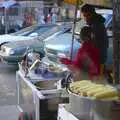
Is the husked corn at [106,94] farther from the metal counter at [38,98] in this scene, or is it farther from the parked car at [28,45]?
the parked car at [28,45]

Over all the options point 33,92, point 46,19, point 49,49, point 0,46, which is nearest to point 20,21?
point 46,19

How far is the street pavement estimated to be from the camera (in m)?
7.99

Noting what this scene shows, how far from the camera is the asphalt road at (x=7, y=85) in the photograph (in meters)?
9.33

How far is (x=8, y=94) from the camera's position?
32.8 feet

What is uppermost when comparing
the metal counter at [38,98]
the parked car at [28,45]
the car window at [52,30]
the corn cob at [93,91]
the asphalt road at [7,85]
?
the corn cob at [93,91]

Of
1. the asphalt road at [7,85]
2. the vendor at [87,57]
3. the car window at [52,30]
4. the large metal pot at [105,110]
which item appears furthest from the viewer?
the car window at [52,30]

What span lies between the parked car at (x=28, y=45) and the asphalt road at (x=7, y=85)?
459 millimetres

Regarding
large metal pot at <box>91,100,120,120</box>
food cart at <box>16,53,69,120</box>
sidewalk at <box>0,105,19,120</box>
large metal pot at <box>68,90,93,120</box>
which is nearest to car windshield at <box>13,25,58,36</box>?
sidewalk at <box>0,105,19,120</box>

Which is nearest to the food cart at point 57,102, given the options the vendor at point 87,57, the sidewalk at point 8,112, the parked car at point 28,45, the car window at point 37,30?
the vendor at point 87,57

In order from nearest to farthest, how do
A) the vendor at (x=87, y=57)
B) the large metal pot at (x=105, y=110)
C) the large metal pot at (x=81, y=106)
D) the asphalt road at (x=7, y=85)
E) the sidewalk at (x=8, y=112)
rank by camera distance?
1. the large metal pot at (x=105, y=110)
2. the large metal pot at (x=81, y=106)
3. the vendor at (x=87, y=57)
4. the sidewalk at (x=8, y=112)
5. the asphalt road at (x=7, y=85)

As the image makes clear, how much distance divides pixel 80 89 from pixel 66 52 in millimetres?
8132

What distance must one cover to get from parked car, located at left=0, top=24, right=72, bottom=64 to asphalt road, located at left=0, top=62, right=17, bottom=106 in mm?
459

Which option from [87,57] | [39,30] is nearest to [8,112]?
[87,57]

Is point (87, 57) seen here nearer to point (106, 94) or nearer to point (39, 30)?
point (106, 94)
